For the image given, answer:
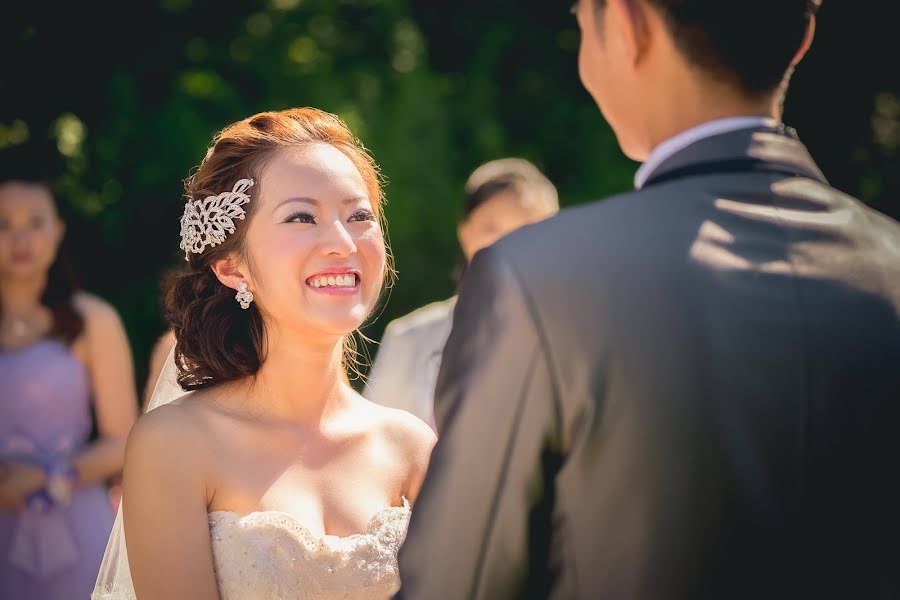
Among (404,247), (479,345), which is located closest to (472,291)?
(479,345)

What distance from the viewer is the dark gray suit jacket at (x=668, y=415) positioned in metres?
1.47

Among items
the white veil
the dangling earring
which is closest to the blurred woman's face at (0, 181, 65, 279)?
the white veil

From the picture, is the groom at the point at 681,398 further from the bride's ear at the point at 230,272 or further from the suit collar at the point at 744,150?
the bride's ear at the point at 230,272

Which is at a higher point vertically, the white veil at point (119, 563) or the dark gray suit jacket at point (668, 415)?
the dark gray suit jacket at point (668, 415)

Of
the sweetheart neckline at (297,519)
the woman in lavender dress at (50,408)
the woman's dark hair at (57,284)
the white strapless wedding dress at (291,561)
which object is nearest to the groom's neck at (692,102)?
the white strapless wedding dress at (291,561)

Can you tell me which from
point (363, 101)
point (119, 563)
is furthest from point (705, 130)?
point (363, 101)

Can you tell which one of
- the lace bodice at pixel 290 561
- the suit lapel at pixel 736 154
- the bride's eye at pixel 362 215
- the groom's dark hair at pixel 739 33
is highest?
the groom's dark hair at pixel 739 33

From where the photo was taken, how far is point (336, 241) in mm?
2646

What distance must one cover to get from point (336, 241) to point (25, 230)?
2.77 metres

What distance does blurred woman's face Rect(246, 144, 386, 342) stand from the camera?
8.71 ft

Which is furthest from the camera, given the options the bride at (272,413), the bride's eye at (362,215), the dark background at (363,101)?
the dark background at (363,101)

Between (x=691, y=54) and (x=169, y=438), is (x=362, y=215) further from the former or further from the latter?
(x=691, y=54)

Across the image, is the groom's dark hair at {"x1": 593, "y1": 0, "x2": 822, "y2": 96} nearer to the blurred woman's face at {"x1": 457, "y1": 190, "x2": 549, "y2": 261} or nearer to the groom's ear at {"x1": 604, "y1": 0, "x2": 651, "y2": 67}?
the groom's ear at {"x1": 604, "y1": 0, "x2": 651, "y2": 67}

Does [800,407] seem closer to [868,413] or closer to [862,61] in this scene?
[868,413]
